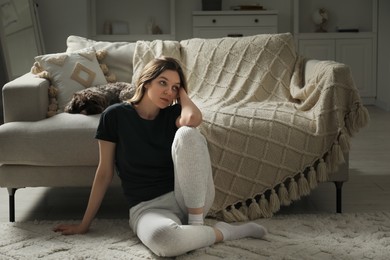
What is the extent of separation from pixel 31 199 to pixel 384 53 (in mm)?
4594

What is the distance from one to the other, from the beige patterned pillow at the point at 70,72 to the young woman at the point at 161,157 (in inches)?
33.0

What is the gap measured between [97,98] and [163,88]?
2.39ft

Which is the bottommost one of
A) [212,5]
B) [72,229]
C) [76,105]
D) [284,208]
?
[284,208]

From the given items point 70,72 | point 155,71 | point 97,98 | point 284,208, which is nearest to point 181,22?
point 70,72

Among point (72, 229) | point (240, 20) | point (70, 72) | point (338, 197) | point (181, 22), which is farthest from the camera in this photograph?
point (181, 22)

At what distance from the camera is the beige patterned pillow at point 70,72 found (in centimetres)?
331

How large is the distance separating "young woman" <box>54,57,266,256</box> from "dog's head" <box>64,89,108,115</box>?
0.53m

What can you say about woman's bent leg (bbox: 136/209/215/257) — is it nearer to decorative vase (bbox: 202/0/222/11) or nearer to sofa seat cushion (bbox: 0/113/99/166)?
sofa seat cushion (bbox: 0/113/99/166)

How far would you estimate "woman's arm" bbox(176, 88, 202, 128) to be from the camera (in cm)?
240

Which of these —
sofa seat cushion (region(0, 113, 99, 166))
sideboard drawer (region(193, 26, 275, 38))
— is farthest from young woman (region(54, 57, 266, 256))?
sideboard drawer (region(193, 26, 275, 38))

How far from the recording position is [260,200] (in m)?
2.88

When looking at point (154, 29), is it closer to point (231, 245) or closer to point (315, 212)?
point (315, 212)

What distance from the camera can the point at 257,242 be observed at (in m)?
2.49

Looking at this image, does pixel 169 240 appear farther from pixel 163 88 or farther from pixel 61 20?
pixel 61 20
